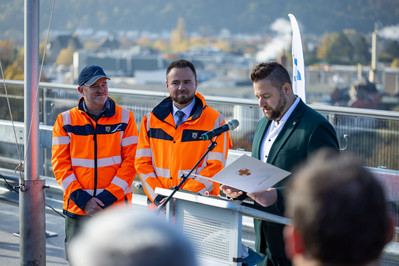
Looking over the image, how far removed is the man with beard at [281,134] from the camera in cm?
365

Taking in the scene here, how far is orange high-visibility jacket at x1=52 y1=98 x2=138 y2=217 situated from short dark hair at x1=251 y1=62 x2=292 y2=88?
5.17 feet

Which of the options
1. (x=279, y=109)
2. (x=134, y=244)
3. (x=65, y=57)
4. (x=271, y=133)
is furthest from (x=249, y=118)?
(x=65, y=57)

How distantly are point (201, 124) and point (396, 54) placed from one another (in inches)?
4246

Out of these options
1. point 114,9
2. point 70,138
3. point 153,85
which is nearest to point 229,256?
point 70,138

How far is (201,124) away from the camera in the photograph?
4695 millimetres

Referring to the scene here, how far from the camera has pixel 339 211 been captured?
1.47 m

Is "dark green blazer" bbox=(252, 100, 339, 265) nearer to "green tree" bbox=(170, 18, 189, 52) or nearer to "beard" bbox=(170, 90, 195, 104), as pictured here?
"beard" bbox=(170, 90, 195, 104)

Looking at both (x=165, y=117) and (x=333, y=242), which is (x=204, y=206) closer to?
(x=165, y=117)

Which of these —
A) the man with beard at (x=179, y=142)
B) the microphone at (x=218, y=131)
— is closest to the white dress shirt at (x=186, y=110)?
A: the man with beard at (x=179, y=142)

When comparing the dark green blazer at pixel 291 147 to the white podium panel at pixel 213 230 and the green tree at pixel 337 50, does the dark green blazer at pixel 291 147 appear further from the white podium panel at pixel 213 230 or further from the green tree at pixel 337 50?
the green tree at pixel 337 50

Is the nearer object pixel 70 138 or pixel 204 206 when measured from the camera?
pixel 204 206

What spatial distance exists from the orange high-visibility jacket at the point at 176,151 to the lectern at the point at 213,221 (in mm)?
819

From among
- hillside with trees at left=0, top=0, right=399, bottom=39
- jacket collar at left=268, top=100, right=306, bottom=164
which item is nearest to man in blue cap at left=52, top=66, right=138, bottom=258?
jacket collar at left=268, top=100, right=306, bottom=164

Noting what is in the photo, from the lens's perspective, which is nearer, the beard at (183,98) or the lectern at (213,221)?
the lectern at (213,221)
